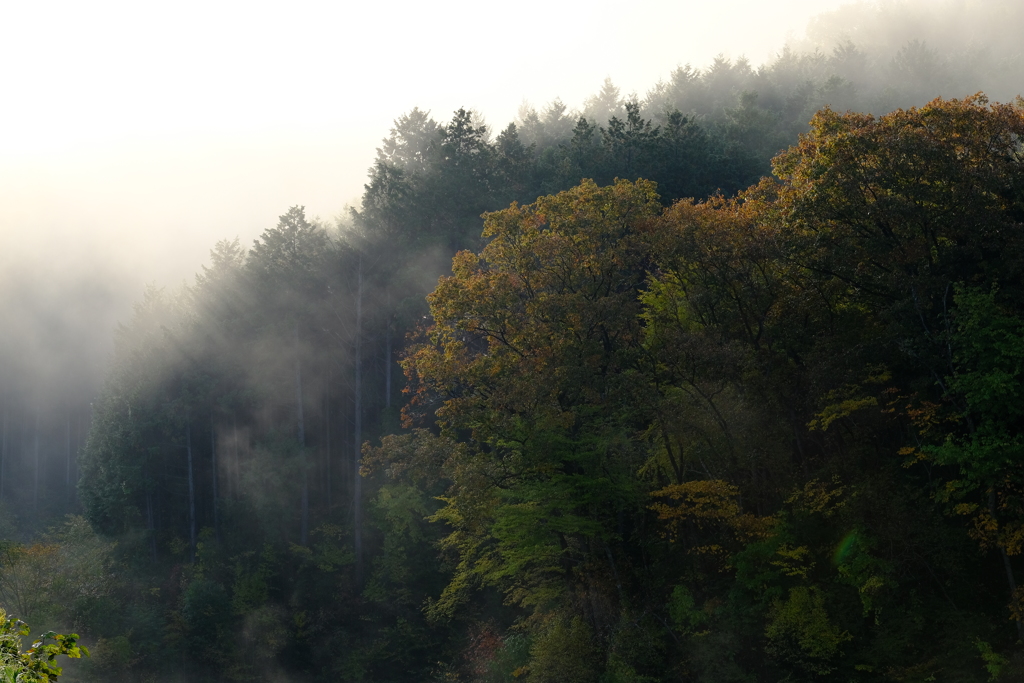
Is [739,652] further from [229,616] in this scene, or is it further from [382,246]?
→ [382,246]

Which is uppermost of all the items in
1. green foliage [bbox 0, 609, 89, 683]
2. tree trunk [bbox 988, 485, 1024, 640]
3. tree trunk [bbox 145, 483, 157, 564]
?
green foliage [bbox 0, 609, 89, 683]

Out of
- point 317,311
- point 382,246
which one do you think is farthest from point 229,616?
point 382,246

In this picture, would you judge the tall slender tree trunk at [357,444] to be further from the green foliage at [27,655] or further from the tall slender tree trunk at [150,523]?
the green foliage at [27,655]

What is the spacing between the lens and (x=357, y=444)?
149 feet

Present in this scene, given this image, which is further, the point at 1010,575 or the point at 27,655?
the point at 1010,575

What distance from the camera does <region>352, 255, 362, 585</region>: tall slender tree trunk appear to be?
4269 centimetres

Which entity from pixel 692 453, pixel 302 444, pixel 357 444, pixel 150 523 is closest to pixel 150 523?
pixel 150 523

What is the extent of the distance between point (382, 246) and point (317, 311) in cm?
544

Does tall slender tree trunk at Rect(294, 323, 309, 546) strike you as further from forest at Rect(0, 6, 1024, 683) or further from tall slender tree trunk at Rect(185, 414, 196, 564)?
tall slender tree trunk at Rect(185, 414, 196, 564)

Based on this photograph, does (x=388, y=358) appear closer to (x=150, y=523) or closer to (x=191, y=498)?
(x=191, y=498)

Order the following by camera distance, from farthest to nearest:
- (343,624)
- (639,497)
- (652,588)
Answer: (343,624) → (652,588) → (639,497)

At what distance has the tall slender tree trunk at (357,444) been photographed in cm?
4269

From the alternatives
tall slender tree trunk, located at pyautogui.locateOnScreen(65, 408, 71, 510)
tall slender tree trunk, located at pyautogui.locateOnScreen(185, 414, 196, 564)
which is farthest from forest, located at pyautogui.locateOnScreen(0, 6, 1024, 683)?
tall slender tree trunk, located at pyautogui.locateOnScreen(65, 408, 71, 510)

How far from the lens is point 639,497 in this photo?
24156 mm
